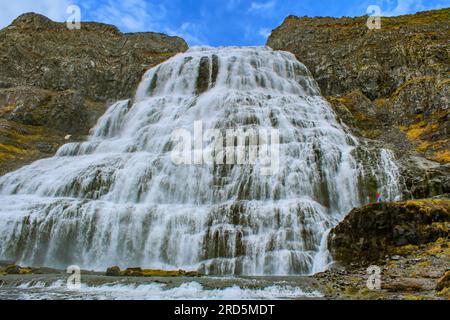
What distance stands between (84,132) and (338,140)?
28341 mm

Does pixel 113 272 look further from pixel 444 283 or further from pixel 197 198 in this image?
pixel 444 283

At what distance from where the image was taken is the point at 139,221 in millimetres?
25469

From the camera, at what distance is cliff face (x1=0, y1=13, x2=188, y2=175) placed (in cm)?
4544

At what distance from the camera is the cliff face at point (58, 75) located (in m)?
45.4

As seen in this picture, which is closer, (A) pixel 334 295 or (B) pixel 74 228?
(A) pixel 334 295

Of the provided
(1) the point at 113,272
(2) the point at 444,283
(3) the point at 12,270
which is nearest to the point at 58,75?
(3) the point at 12,270

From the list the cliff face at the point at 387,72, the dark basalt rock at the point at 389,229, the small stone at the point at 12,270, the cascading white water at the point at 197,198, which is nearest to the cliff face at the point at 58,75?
the cascading white water at the point at 197,198

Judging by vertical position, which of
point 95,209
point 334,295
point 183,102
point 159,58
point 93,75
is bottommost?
point 334,295

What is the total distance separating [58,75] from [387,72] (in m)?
42.9

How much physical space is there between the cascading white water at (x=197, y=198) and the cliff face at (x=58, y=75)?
724 centimetres

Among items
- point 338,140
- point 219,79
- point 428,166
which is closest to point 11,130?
point 219,79

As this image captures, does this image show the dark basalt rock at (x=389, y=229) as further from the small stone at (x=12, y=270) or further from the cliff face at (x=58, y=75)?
the cliff face at (x=58, y=75)

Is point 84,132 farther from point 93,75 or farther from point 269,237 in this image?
point 269,237

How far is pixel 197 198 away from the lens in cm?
2816
